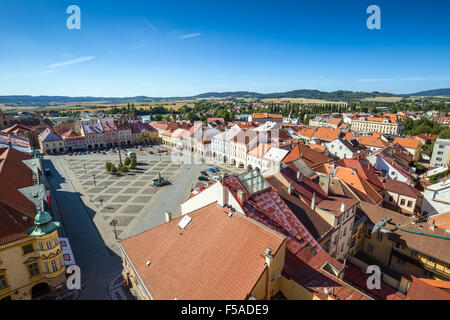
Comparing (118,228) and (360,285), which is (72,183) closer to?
(118,228)

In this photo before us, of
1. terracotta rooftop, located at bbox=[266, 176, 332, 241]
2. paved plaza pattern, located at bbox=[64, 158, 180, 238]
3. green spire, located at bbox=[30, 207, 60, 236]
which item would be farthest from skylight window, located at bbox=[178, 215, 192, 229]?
paved plaza pattern, located at bbox=[64, 158, 180, 238]

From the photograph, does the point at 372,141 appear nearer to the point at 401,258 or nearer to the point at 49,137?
the point at 401,258

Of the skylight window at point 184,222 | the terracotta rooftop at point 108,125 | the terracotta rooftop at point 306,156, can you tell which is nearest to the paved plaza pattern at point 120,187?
the skylight window at point 184,222

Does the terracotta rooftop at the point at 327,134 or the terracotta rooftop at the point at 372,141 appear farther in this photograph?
the terracotta rooftop at the point at 327,134

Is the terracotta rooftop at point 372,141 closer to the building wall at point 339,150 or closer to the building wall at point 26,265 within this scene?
the building wall at point 339,150
